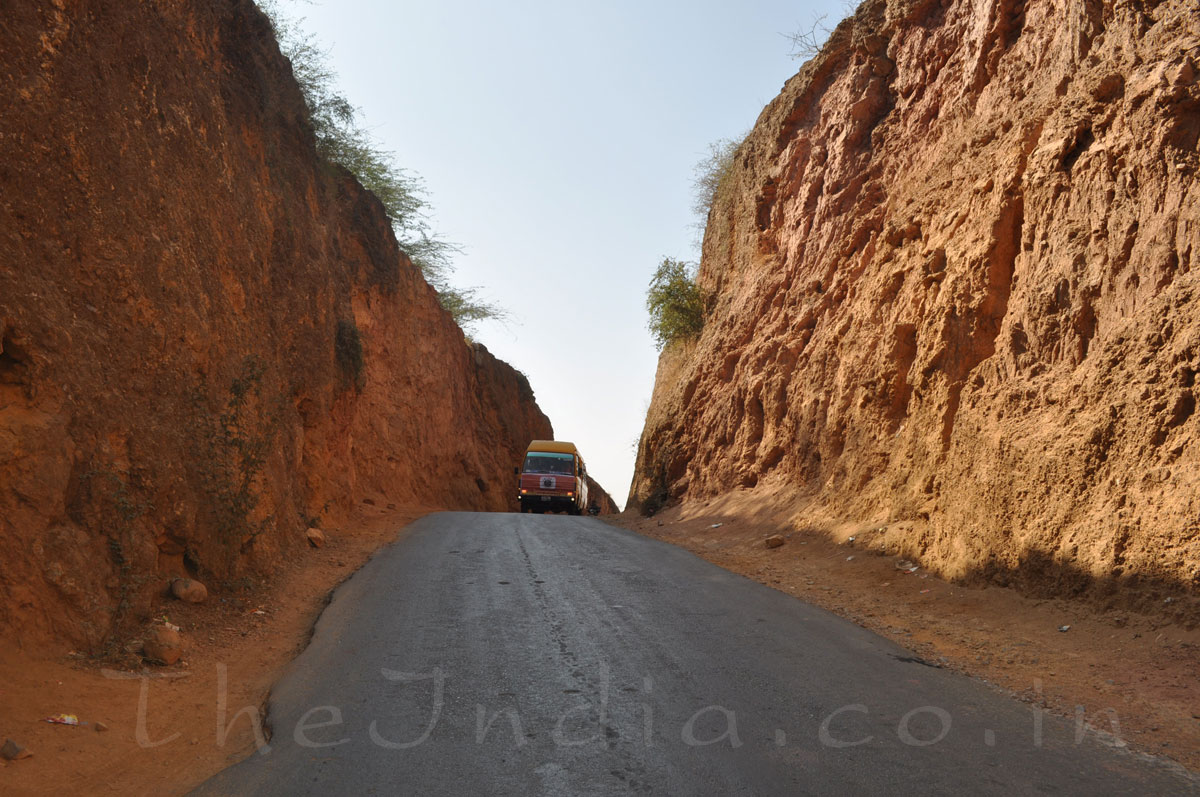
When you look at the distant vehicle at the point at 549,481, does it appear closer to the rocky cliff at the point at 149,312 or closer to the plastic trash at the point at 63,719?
the rocky cliff at the point at 149,312

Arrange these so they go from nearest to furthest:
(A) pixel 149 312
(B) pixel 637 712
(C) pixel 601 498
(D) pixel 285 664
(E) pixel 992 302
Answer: (B) pixel 637 712 → (D) pixel 285 664 → (A) pixel 149 312 → (E) pixel 992 302 → (C) pixel 601 498

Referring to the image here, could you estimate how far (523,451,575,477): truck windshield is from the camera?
30125 mm

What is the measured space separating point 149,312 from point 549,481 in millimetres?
21105

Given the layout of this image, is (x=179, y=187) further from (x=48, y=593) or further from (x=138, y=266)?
(x=48, y=593)

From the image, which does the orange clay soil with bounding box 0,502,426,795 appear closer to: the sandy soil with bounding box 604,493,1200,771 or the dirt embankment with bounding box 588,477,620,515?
the sandy soil with bounding box 604,493,1200,771

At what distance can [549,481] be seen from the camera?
29.7 metres

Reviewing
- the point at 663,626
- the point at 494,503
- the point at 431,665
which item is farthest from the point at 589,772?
the point at 494,503

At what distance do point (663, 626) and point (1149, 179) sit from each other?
7305 mm

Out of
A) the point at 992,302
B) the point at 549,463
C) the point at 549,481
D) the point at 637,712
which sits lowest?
the point at 637,712

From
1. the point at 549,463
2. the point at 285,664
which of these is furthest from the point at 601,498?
the point at 285,664

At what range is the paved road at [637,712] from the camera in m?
4.87

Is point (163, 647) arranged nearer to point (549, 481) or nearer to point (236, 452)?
point (236, 452)

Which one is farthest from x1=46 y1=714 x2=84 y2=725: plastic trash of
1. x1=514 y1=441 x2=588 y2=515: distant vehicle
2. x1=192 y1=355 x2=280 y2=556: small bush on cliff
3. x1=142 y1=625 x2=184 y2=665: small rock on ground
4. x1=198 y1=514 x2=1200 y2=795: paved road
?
x1=514 y1=441 x2=588 y2=515: distant vehicle

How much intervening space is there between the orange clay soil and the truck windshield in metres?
20.8
